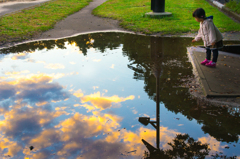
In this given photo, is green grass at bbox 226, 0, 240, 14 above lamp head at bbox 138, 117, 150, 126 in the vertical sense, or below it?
above

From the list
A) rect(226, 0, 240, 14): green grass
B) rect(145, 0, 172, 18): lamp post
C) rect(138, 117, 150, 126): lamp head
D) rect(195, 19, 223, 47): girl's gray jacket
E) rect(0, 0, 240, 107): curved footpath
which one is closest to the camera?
rect(138, 117, 150, 126): lamp head

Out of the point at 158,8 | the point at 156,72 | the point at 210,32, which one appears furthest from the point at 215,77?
the point at 158,8

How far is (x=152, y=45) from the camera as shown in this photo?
847 cm

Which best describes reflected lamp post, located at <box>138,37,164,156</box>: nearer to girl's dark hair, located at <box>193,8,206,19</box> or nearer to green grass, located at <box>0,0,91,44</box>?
girl's dark hair, located at <box>193,8,206,19</box>

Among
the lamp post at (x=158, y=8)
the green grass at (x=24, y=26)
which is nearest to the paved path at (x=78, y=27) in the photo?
the green grass at (x=24, y=26)

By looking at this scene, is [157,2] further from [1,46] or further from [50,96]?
[50,96]

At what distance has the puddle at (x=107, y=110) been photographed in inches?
136

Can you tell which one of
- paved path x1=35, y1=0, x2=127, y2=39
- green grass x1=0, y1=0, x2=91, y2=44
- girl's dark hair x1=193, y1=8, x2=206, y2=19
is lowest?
paved path x1=35, y1=0, x2=127, y2=39

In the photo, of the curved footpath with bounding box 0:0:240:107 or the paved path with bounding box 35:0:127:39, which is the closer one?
the curved footpath with bounding box 0:0:240:107

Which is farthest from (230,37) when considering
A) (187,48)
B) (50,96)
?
(50,96)

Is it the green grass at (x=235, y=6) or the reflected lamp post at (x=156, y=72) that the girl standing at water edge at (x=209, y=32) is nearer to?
the reflected lamp post at (x=156, y=72)

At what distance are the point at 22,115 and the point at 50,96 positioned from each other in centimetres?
81

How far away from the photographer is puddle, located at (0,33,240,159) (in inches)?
136

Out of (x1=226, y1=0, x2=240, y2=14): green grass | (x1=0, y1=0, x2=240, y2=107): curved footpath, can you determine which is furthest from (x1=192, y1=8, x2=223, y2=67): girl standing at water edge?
(x1=226, y1=0, x2=240, y2=14): green grass
